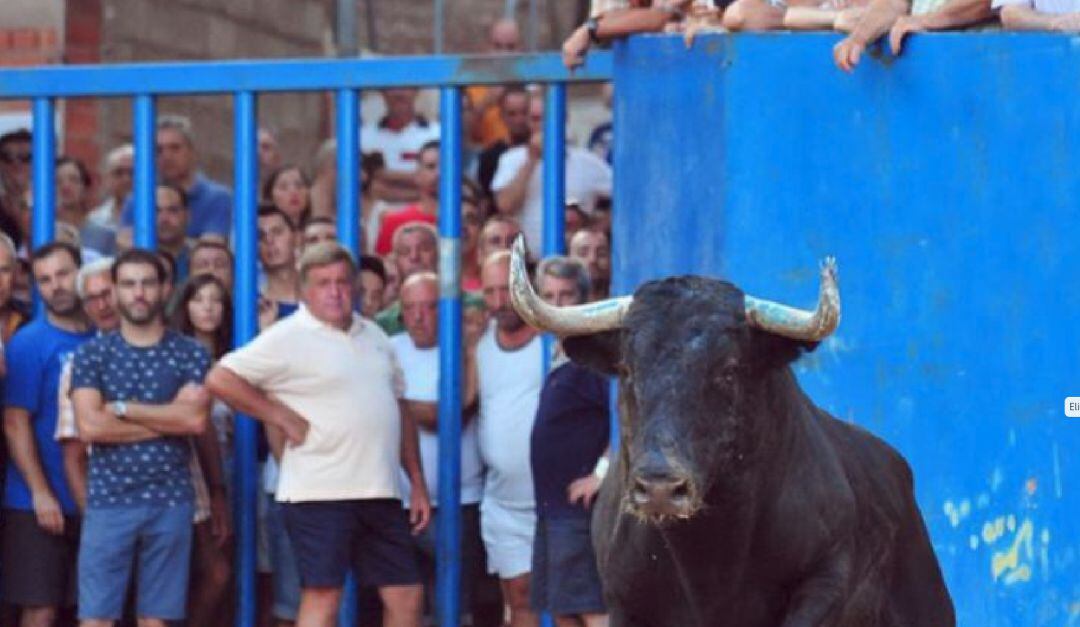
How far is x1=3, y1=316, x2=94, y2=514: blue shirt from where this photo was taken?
1259 cm

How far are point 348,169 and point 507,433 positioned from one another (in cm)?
130

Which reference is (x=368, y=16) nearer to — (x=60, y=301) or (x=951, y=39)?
(x=60, y=301)

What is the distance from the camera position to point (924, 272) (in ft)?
34.2

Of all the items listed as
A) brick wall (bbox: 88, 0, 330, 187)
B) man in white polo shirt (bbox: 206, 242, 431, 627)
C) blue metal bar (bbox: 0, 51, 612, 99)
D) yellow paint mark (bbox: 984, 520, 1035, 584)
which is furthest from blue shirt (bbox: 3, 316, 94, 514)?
brick wall (bbox: 88, 0, 330, 187)

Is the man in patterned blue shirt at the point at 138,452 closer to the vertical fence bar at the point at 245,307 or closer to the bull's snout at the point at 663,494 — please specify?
the vertical fence bar at the point at 245,307

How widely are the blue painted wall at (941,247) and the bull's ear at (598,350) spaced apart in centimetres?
226

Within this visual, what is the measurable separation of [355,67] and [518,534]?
6.66 feet

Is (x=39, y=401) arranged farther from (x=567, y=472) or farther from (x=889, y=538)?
(x=889, y=538)

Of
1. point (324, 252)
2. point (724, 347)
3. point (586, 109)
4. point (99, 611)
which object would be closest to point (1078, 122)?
point (724, 347)

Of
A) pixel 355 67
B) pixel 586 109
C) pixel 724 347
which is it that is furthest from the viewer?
pixel 586 109

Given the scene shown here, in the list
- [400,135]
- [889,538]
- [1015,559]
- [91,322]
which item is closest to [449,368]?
[91,322]

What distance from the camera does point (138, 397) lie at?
40.1 feet

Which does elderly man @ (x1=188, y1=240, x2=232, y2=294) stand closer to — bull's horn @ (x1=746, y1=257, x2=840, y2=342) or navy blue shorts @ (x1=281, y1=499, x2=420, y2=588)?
navy blue shorts @ (x1=281, y1=499, x2=420, y2=588)

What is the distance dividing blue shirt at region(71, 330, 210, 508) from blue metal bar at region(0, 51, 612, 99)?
1.30 meters
